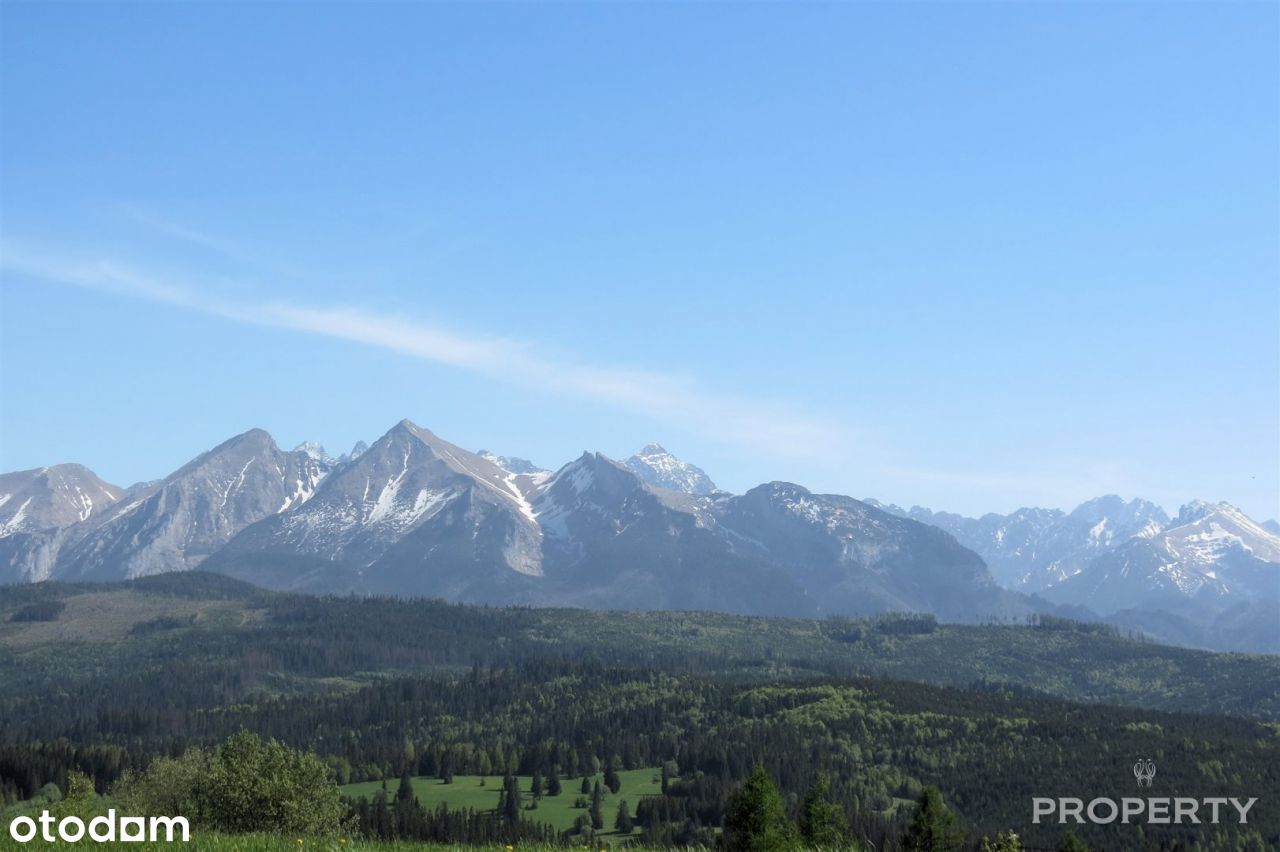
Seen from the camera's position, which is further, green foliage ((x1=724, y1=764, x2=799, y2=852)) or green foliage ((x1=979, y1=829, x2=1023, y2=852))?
green foliage ((x1=724, y1=764, x2=799, y2=852))

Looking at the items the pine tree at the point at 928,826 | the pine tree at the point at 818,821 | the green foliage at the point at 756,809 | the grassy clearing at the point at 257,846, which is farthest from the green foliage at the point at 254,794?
the grassy clearing at the point at 257,846

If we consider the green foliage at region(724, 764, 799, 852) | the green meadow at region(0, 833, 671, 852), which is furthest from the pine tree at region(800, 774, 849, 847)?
the green meadow at region(0, 833, 671, 852)

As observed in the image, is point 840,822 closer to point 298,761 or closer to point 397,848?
point 298,761

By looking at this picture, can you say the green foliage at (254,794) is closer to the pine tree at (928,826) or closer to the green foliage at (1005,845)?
the pine tree at (928,826)

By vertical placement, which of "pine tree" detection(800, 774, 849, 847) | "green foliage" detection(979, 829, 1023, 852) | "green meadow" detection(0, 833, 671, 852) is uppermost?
"green meadow" detection(0, 833, 671, 852)

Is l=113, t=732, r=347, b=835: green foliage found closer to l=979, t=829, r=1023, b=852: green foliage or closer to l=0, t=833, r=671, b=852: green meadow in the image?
l=979, t=829, r=1023, b=852: green foliage

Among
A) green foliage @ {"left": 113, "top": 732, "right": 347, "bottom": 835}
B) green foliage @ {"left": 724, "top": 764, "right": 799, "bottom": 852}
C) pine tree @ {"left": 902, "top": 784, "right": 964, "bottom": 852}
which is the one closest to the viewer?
green foliage @ {"left": 724, "top": 764, "right": 799, "bottom": 852}

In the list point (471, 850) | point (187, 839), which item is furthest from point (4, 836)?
point (471, 850)

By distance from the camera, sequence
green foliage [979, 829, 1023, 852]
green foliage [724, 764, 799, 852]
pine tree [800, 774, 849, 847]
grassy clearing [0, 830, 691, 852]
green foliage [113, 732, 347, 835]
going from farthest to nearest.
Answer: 1. pine tree [800, 774, 849, 847]
2. green foliage [113, 732, 347, 835]
3. green foliage [724, 764, 799, 852]
4. green foliage [979, 829, 1023, 852]
5. grassy clearing [0, 830, 691, 852]

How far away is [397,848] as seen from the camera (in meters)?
35.8

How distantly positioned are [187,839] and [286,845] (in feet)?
18.4

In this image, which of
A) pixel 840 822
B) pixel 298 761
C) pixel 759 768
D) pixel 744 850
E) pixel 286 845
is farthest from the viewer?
pixel 840 822

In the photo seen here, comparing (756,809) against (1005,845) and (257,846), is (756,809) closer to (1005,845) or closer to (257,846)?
(1005,845)

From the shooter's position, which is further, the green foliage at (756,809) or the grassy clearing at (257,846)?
the green foliage at (756,809)
